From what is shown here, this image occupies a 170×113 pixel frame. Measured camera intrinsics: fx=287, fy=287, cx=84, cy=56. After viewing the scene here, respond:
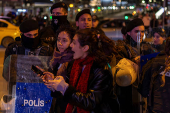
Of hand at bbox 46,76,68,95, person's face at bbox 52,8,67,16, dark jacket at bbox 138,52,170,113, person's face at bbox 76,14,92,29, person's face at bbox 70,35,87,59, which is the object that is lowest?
dark jacket at bbox 138,52,170,113

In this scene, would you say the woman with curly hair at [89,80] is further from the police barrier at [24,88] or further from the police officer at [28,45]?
the police officer at [28,45]

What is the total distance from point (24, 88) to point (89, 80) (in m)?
0.92

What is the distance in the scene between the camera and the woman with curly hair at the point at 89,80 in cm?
235

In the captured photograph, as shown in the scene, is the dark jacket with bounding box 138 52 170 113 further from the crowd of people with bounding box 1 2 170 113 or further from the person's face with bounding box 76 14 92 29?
the person's face with bounding box 76 14 92 29

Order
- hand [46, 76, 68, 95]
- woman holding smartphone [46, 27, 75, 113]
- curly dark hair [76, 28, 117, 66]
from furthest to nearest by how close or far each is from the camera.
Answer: woman holding smartphone [46, 27, 75, 113], curly dark hair [76, 28, 117, 66], hand [46, 76, 68, 95]

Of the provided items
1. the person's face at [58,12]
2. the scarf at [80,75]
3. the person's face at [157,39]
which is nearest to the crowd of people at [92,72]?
the scarf at [80,75]

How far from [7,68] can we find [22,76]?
0.19 metres

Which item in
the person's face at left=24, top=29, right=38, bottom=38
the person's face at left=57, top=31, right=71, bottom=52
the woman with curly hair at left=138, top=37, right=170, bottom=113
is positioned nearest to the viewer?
the woman with curly hair at left=138, top=37, right=170, bottom=113

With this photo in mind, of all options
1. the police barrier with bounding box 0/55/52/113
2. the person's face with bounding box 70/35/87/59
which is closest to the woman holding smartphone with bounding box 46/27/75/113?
the police barrier with bounding box 0/55/52/113

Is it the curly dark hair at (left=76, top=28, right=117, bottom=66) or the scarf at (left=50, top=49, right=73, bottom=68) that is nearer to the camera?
the curly dark hair at (left=76, top=28, right=117, bottom=66)

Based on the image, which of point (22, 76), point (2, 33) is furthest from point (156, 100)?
point (2, 33)

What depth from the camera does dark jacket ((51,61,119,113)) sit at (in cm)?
235

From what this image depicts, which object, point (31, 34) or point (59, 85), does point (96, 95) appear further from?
point (31, 34)

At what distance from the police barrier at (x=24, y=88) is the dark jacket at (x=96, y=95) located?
0.60 m
